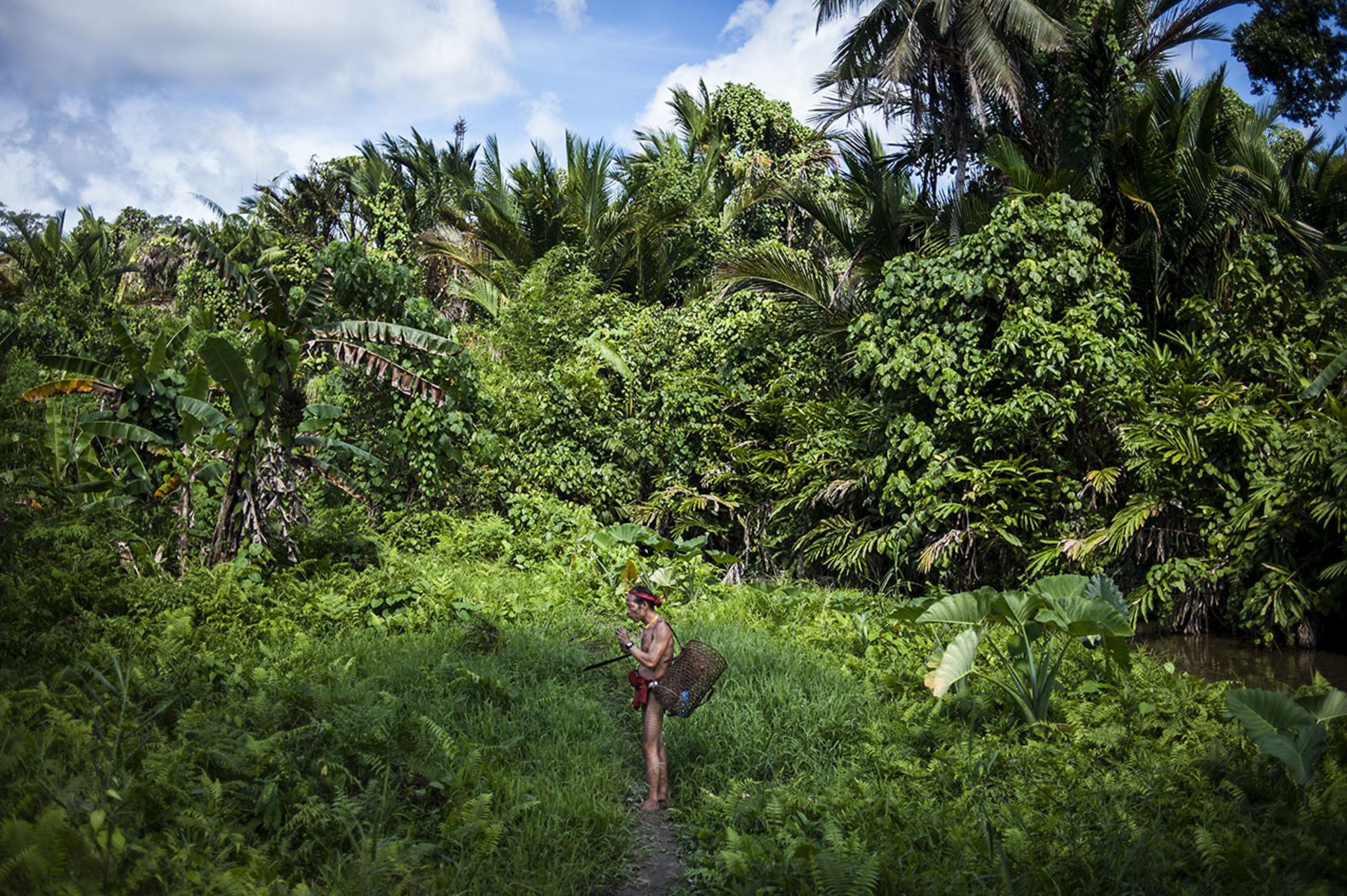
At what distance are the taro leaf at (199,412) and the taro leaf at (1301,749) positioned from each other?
8323mm

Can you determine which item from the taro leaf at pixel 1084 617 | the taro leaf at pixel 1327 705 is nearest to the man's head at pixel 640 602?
the taro leaf at pixel 1084 617

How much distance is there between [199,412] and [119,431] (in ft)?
2.75

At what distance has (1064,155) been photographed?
41.3 ft

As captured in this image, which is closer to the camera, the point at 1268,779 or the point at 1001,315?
the point at 1268,779

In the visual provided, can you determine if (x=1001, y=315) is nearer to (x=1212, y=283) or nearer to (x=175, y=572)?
(x=1212, y=283)

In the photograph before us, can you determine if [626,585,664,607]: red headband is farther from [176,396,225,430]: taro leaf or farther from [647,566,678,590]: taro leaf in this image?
[176,396,225,430]: taro leaf

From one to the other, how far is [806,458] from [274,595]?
6884 millimetres

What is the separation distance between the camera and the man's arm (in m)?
5.09

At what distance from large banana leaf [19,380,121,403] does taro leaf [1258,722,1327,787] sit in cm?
974

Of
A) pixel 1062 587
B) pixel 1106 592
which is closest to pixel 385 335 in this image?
A: pixel 1062 587

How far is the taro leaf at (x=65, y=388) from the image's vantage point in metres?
8.80

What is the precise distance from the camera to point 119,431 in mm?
8531

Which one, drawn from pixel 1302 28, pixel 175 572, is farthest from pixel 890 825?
pixel 1302 28

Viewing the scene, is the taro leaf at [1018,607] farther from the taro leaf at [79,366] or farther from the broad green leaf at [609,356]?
the taro leaf at [79,366]
